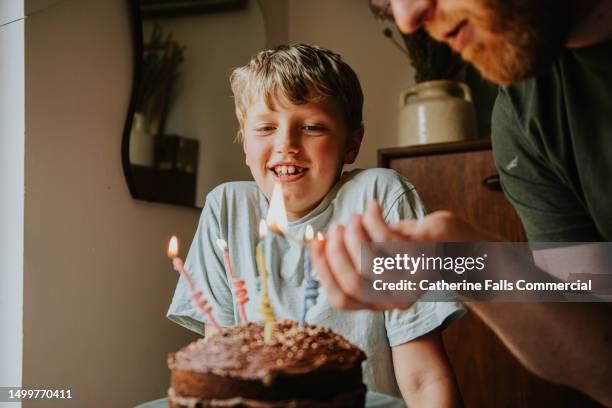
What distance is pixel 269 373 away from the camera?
0.48m

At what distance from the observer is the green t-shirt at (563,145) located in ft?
2.46

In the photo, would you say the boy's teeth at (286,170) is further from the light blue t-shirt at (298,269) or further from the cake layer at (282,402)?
the cake layer at (282,402)

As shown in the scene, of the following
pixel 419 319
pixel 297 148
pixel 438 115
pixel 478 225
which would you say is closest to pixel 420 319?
pixel 419 319

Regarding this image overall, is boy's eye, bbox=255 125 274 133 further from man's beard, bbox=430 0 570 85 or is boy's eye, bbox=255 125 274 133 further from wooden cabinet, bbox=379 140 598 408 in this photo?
wooden cabinet, bbox=379 140 598 408

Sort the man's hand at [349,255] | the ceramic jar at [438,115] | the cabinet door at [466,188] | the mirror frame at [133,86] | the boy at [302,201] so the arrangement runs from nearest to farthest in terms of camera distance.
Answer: the man's hand at [349,255] → the boy at [302,201] → the mirror frame at [133,86] → the cabinet door at [466,188] → the ceramic jar at [438,115]

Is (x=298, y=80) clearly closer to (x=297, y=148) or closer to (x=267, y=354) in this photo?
(x=297, y=148)

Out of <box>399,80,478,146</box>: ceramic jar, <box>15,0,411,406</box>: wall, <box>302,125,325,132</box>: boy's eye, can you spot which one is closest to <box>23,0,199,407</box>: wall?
<box>15,0,411,406</box>: wall

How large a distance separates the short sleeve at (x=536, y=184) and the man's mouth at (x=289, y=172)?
303mm

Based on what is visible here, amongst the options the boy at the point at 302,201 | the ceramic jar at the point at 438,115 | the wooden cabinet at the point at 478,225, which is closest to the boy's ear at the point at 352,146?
the boy at the point at 302,201

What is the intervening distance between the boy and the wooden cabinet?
0.37 meters

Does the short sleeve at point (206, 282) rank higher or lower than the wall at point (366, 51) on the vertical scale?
lower

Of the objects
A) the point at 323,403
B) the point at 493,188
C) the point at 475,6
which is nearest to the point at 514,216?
the point at 493,188

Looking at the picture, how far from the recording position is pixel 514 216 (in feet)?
4.06

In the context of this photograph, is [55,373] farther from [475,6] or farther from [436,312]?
[475,6]
